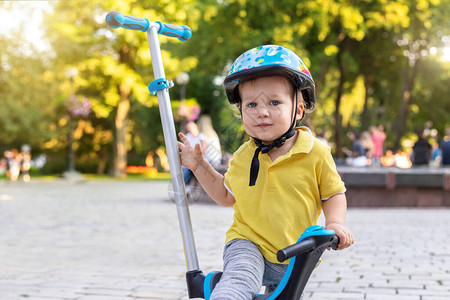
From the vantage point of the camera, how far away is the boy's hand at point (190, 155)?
2625 mm

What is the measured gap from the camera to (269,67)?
232cm

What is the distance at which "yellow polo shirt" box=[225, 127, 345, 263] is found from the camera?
7.86 ft

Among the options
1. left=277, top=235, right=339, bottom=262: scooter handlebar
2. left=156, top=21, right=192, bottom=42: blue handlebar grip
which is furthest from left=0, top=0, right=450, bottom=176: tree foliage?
left=277, top=235, right=339, bottom=262: scooter handlebar

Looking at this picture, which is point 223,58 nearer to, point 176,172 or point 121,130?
point 121,130

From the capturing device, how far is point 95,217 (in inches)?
415

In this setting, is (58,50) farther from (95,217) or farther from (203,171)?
(203,171)

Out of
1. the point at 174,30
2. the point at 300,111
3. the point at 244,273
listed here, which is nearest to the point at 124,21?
the point at 174,30

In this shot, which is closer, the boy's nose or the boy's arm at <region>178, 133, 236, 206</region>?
the boy's nose

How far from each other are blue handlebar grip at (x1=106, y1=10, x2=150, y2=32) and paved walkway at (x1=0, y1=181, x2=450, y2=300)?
7.33ft

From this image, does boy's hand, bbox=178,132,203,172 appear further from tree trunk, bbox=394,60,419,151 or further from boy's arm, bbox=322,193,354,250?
tree trunk, bbox=394,60,419,151

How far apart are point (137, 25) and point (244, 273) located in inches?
43.8

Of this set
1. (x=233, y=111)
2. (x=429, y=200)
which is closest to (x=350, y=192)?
(x=429, y=200)

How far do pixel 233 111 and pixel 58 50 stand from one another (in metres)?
30.0

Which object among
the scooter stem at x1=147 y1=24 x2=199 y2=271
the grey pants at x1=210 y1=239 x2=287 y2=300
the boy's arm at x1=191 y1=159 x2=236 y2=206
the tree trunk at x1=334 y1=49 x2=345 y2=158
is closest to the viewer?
the grey pants at x1=210 y1=239 x2=287 y2=300
